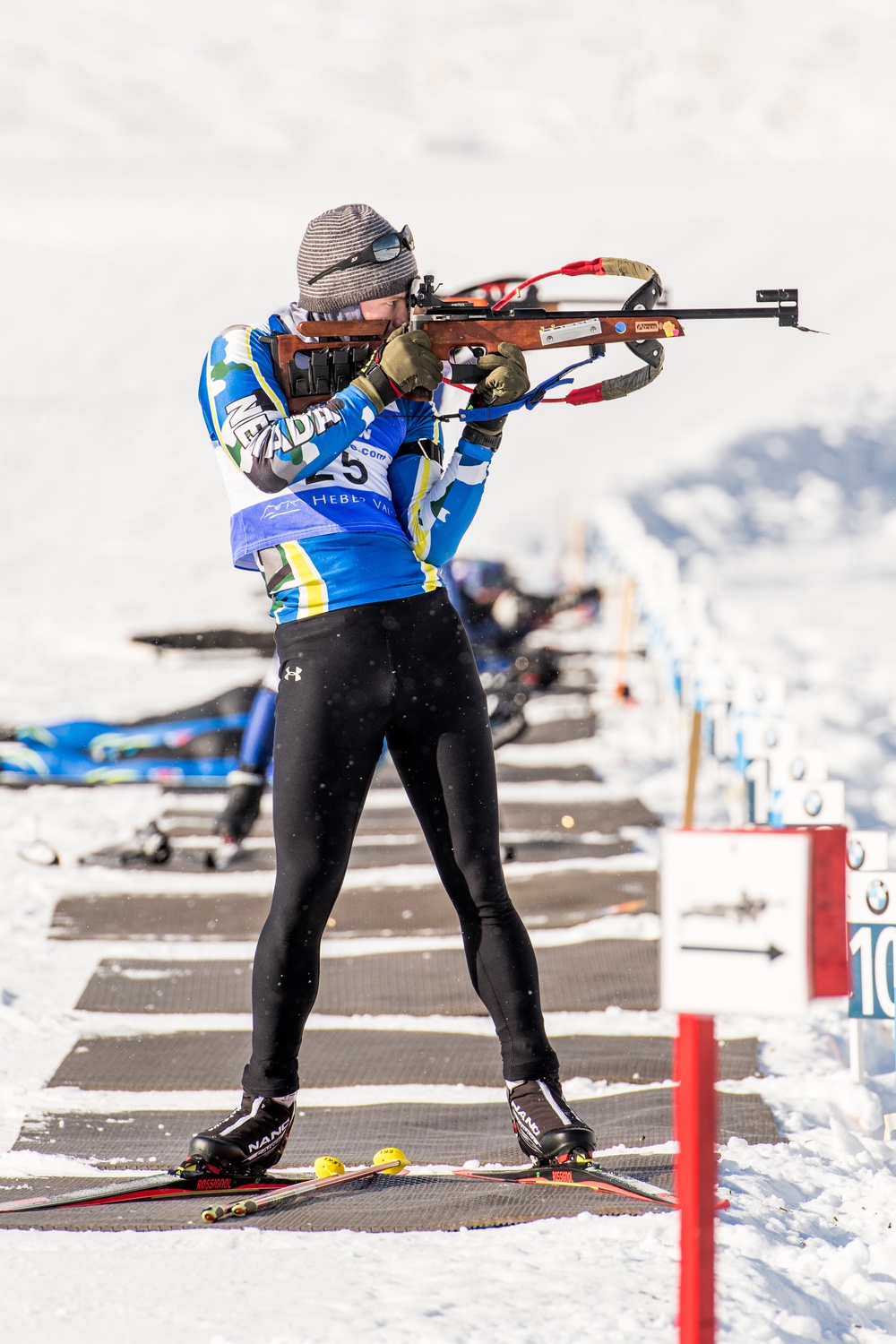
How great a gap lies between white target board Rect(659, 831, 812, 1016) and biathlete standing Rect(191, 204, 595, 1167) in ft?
3.59

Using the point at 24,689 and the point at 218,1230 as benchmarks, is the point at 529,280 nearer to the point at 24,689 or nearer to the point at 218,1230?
the point at 218,1230

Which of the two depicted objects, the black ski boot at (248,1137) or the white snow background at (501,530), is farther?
the black ski boot at (248,1137)

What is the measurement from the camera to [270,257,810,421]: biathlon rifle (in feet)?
10.2

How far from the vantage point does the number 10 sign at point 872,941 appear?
12.5 ft

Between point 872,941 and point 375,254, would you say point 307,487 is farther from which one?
point 872,941

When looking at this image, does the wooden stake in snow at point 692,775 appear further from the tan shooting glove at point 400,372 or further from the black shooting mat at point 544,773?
the black shooting mat at point 544,773

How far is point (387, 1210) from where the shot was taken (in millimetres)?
2895

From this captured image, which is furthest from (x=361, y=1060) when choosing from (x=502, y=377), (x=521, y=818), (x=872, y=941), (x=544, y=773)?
(x=544, y=773)

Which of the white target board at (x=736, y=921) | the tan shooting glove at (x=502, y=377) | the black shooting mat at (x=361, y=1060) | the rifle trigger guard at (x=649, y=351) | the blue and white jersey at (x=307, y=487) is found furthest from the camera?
the black shooting mat at (x=361, y=1060)

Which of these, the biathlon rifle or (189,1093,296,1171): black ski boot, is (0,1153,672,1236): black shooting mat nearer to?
(189,1093,296,1171): black ski boot

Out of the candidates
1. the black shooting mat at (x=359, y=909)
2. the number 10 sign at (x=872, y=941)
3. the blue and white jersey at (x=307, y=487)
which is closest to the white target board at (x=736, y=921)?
the blue and white jersey at (x=307, y=487)

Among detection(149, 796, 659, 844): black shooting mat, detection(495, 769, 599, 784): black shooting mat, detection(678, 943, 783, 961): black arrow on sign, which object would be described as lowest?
detection(678, 943, 783, 961): black arrow on sign

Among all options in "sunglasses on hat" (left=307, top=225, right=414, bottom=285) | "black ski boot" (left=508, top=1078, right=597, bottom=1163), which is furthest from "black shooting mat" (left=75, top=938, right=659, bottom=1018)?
"sunglasses on hat" (left=307, top=225, right=414, bottom=285)

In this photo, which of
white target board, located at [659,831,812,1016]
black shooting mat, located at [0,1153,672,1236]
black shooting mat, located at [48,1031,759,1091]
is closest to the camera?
white target board, located at [659,831,812,1016]
